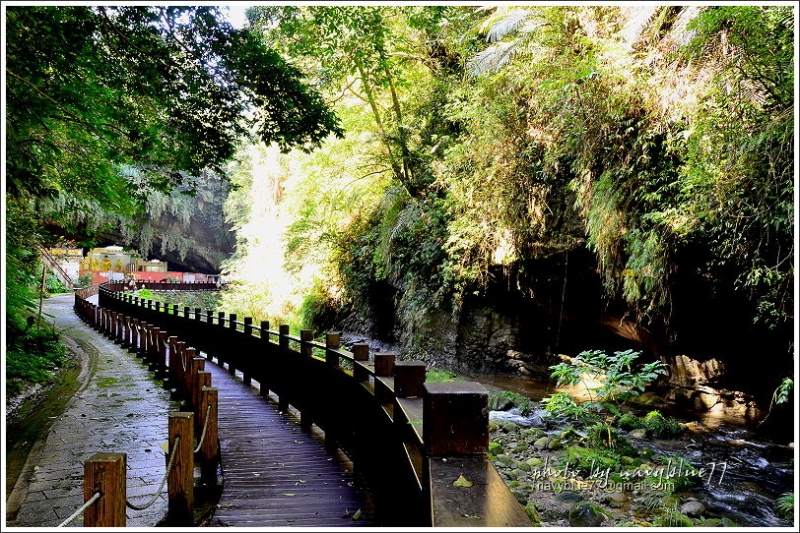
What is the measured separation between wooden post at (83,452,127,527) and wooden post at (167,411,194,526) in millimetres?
1017

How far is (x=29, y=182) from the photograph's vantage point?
4387mm

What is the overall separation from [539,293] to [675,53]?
5876mm

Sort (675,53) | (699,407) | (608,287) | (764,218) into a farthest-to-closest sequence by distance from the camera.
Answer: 1. (699,407)
2. (608,287)
3. (675,53)
4. (764,218)

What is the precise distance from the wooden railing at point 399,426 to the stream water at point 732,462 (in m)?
4.10

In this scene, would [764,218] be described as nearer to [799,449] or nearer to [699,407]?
[799,449]

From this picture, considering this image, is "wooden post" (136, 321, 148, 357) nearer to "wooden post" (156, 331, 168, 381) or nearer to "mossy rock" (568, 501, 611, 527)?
"wooden post" (156, 331, 168, 381)

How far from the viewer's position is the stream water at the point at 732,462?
570cm

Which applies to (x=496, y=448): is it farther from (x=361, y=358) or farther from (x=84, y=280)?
(x=84, y=280)

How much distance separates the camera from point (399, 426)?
331 centimetres

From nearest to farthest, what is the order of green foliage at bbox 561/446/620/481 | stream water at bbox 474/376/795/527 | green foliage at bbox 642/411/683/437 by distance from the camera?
1. stream water at bbox 474/376/795/527
2. green foliage at bbox 561/446/620/481
3. green foliage at bbox 642/411/683/437

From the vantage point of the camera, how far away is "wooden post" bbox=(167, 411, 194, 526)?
3.46 m

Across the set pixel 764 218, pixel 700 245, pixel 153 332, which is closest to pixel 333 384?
pixel 764 218

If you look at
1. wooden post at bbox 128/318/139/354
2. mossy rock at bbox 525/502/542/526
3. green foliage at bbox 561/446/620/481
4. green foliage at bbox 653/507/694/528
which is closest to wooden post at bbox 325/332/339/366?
mossy rock at bbox 525/502/542/526

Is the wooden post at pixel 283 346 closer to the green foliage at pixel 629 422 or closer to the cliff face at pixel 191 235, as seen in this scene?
the green foliage at pixel 629 422
